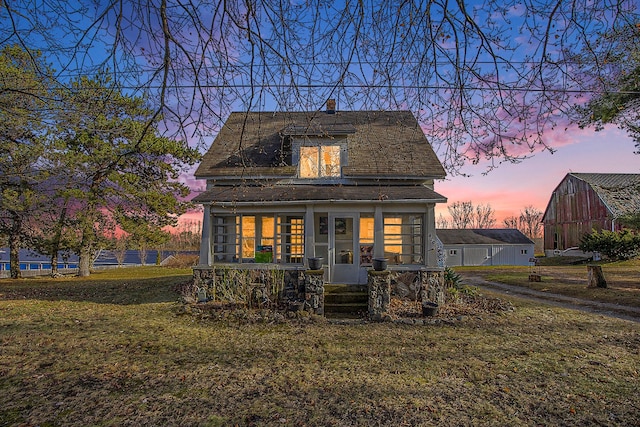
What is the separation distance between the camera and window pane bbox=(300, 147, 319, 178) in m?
12.6

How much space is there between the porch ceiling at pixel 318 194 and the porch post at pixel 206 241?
0.54 metres

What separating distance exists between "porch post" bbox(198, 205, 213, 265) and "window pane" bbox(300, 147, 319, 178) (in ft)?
12.3

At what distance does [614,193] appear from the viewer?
26.7 m

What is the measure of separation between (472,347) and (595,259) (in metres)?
25.3

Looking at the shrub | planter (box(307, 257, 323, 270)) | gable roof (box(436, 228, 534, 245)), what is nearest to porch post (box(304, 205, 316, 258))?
planter (box(307, 257, 323, 270))

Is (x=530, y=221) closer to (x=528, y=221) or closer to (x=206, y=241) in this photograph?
(x=528, y=221)

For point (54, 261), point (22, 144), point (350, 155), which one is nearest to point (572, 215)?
point (350, 155)

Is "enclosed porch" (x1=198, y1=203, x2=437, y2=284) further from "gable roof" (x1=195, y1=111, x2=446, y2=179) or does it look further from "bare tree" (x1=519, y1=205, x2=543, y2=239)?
"bare tree" (x1=519, y1=205, x2=543, y2=239)

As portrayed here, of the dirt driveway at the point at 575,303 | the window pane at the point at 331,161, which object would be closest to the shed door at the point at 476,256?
the dirt driveway at the point at 575,303

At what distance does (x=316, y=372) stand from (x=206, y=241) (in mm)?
6968

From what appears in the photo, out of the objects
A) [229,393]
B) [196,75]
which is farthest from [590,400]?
[196,75]

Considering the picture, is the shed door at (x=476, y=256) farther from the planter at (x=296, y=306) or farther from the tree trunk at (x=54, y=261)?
the tree trunk at (x=54, y=261)

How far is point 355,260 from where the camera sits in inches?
436

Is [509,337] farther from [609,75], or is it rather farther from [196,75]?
[196,75]
